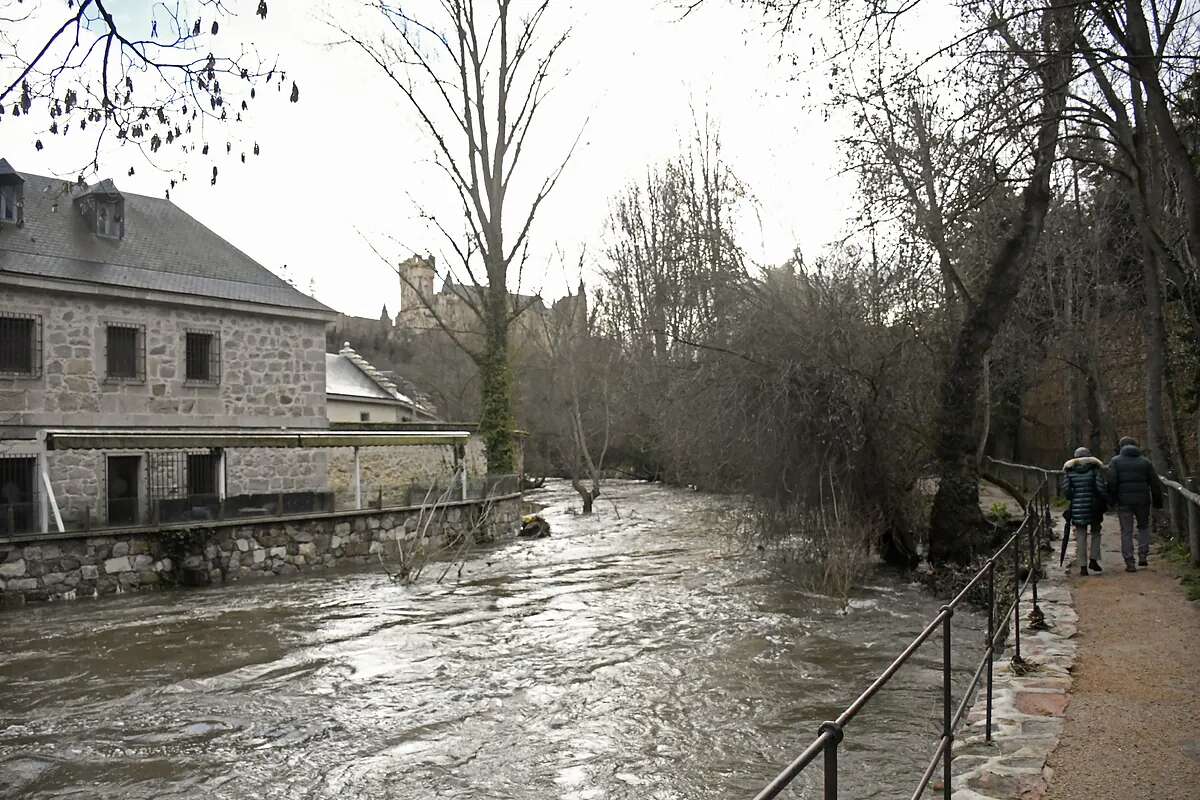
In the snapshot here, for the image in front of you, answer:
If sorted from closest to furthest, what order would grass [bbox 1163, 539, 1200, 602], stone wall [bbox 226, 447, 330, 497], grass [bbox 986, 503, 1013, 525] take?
grass [bbox 1163, 539, 1200, 602], grass [bbox 986, 503, 1013, 525], stone wall [bbox 226, 447, 330, 497]

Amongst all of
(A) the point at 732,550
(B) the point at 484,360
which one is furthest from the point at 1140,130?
(B) the point at 484,360

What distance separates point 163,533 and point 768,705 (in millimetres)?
12014

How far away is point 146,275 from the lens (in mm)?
21641

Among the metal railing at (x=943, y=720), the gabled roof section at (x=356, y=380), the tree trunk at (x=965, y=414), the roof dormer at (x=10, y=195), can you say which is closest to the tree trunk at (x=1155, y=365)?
the tree trunk at (x=965, y=414)

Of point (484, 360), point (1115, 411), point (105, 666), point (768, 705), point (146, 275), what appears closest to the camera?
point (768, 705)

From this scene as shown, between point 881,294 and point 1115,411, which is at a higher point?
point 881,294

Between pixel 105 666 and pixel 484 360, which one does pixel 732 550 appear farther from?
pixel 105 666

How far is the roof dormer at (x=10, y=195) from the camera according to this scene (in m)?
20.4

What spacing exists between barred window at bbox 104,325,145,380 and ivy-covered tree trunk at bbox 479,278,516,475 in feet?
29.2

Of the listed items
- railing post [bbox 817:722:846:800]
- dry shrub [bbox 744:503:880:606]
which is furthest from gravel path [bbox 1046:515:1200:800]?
dry shrub [bbox 744:503:880:606]

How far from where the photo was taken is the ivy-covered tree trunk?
26703 millimetres

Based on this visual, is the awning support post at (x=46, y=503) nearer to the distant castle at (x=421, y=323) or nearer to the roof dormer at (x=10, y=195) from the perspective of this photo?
the roof dormer at (x=10, y=195)

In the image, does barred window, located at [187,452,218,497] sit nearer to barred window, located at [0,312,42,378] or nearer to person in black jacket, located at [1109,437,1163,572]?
barred window, located at [0,312,42,378]

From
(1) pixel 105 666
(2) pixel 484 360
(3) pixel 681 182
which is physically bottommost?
(1) pixel 105 666
